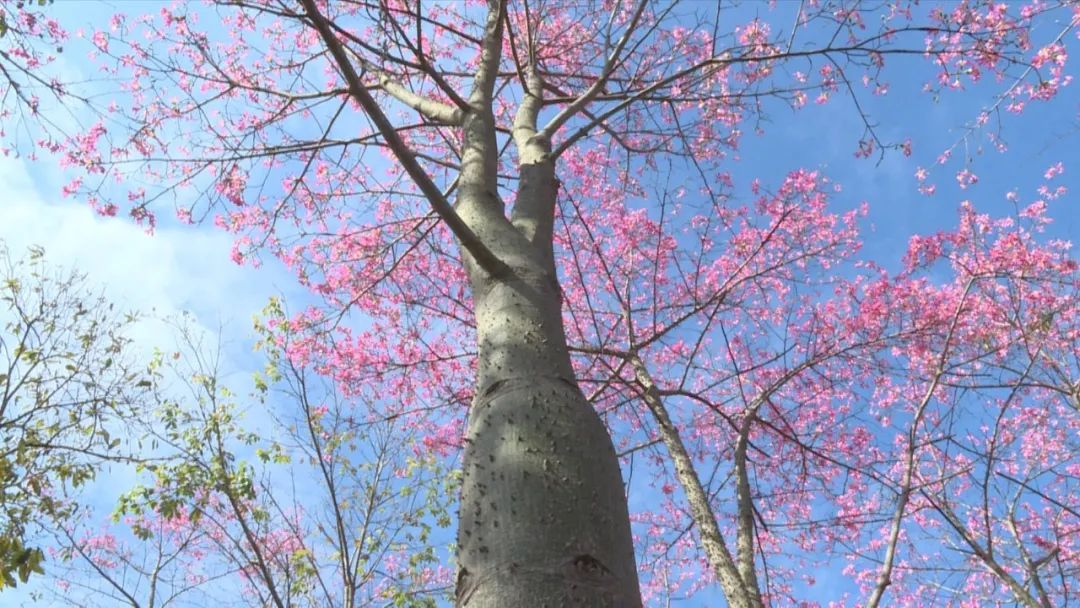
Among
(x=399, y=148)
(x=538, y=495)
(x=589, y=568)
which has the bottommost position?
(x=589, y=568)

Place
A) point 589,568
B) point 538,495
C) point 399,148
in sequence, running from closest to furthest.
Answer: point 589,568, point 538,495, point 399,148

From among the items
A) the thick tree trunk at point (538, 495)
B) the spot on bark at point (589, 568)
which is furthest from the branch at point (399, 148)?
the spot on bark at point (589, 568)

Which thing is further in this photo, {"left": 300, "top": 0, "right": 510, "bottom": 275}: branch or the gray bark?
{"left": 300, "top": 0, "right": 510, "bottom": 275}: branch

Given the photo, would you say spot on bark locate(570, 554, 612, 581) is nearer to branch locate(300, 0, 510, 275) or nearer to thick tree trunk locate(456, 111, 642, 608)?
thick tree trunk locate(456, 111, 642, 608)

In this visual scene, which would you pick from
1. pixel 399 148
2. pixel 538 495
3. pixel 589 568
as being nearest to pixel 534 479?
pixel 538 495

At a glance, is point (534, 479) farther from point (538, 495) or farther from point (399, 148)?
point (399, 148)

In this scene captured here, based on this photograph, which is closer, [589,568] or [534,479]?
[589,568]

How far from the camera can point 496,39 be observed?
12.0 feet

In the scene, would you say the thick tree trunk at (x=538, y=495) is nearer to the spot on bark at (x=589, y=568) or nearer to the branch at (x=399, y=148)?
the spot on bark at (x=589, y=568)

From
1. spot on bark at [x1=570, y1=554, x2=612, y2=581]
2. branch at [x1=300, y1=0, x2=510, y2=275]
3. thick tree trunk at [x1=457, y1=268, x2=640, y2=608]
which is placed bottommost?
spot on bark at [x1=570, y1=554, x2=612, y2=581]

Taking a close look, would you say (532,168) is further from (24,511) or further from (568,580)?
(24,511)

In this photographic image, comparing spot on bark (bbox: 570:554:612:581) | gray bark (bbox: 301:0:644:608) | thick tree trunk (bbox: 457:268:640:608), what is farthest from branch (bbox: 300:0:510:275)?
spot on bark (bbox: 570:554:612:581)

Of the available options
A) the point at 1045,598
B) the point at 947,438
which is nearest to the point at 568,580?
the point at 947,438

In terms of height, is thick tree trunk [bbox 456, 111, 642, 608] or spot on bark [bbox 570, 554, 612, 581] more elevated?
thick tree trunk [bbox 456, 111, 642, 608]
